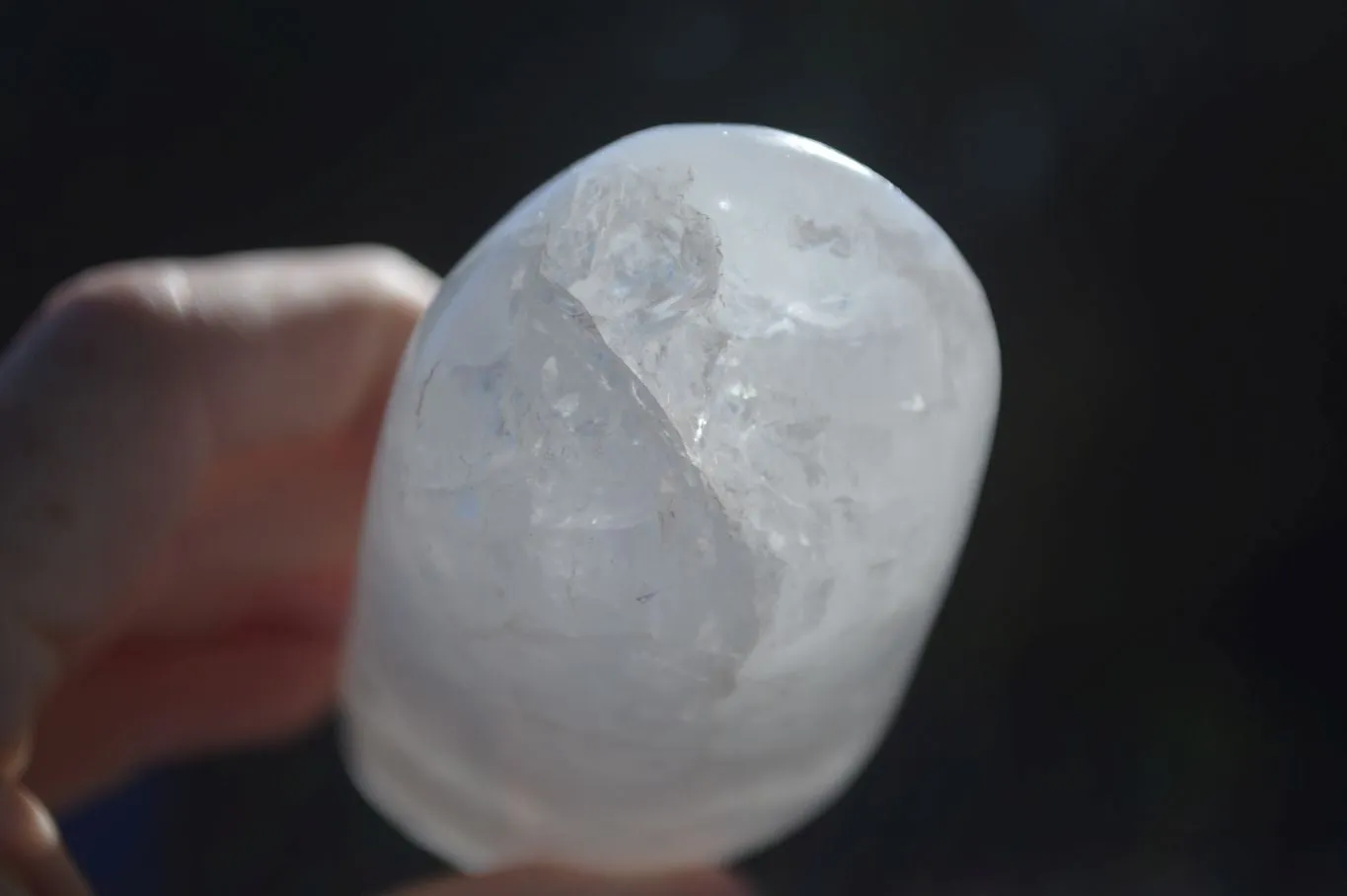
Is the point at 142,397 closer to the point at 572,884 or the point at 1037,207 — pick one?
the point at 572,884

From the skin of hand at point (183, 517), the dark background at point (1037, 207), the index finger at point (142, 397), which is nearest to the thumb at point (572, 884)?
the skin of hand at point (183, 517)

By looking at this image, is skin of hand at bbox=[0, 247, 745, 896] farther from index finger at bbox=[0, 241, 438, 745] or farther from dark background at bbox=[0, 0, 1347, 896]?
dark background at bbox=[0, 0, 1347, 896]

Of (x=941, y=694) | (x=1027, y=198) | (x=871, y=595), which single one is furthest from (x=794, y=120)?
(x=871, y=595)

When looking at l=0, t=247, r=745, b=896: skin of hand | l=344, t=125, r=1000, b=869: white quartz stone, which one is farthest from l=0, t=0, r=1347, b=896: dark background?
l=344, t=125, r=1000, b=869: white quartz stone

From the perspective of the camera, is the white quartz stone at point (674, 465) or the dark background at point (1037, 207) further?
the dark background at point (1037, 207)

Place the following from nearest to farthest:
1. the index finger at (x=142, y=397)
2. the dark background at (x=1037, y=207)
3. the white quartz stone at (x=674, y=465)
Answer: the white quartz stone at (x=674, y=465) → the index finger at (x=142, y=397) → the dark background at (x=1037, y=207)

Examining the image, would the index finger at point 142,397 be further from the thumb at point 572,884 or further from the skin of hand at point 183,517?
the thumb at point 572,884
